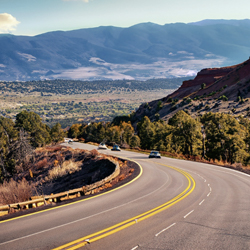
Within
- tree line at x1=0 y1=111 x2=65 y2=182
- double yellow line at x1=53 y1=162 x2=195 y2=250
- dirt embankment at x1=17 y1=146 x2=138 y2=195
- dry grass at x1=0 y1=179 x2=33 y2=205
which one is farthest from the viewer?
tree line at x1=0 y1=111 x2=65 y2=182

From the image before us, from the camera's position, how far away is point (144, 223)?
11586mm

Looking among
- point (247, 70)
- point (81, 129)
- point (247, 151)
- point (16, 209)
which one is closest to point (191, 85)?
point (247, 70)

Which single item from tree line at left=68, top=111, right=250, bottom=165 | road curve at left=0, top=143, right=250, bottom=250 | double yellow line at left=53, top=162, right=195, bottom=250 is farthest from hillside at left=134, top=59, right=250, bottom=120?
double yellow line at left=53, top=162, right=195, bottom=250

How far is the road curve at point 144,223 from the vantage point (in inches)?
378

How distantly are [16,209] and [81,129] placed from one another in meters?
123

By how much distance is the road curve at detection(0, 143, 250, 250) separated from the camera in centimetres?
959

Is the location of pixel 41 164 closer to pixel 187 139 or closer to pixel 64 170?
pixel 64 170

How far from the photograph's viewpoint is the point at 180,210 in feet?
44.9

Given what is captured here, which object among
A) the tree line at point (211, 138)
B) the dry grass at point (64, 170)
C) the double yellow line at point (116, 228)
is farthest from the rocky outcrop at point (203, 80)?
the double yellow line at point (116, 228)

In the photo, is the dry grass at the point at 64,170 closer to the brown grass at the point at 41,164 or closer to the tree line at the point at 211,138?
the brown grass at the point at 41,164

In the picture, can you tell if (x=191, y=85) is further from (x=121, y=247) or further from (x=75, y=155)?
(x=121, y=247)

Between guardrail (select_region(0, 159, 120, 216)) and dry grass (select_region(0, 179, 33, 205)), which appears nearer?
guardrail (select_region(0, 159, 120, 216))

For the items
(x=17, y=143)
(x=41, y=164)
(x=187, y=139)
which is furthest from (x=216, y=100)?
(x=41, y=164)

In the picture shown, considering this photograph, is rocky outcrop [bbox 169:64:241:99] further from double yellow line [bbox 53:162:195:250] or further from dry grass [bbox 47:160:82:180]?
double yellow line [bbox 53:162:195:250]
